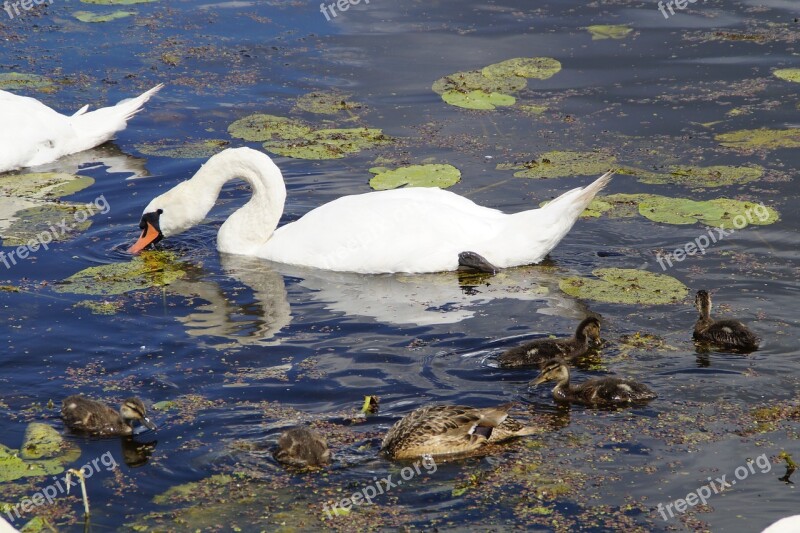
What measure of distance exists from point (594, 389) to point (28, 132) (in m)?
8.06

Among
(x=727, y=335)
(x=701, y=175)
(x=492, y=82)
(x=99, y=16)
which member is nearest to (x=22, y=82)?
(x=99, y=16)

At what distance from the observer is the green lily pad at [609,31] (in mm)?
17234

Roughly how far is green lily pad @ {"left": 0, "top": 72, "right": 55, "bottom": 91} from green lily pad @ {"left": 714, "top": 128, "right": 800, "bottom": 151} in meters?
8.45

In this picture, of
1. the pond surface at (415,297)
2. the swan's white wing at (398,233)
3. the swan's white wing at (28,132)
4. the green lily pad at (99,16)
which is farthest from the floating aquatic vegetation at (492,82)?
the green lily pad at (99,16)

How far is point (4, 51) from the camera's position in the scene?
55.3 feet

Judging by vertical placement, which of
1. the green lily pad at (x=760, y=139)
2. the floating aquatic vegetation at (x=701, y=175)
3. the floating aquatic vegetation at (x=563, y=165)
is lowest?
the floating aquatic vegetation at (x=701, y=175)

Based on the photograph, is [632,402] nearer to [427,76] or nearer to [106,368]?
[106,368]

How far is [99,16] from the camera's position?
719 inches

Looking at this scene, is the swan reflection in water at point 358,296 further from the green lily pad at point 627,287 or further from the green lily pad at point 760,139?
the green lily pad at point 760,139

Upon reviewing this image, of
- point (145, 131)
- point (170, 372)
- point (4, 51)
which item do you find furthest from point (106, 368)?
point (4, 51)

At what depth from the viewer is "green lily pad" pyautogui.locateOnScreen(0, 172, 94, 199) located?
502 inches

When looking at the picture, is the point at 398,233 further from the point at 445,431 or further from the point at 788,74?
the point at 788,74

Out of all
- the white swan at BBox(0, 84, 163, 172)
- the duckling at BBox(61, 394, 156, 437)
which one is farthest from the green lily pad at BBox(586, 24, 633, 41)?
the duckling at BBox(61, 394, 156, 437)

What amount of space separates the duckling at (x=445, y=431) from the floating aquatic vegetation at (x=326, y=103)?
25.3 feet
